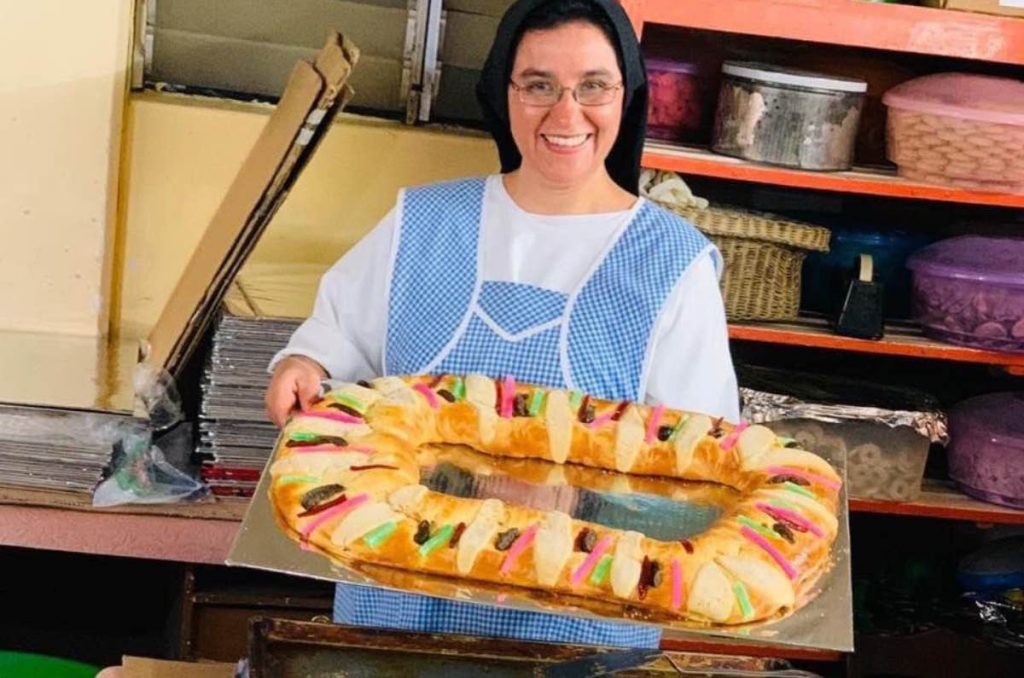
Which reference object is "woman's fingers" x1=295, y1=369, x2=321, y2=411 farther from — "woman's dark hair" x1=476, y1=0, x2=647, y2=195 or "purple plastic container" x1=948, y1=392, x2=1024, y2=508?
"purple plastic container" x1=948, y1=392, x2=1024, y2=508

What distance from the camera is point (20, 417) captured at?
2479mm

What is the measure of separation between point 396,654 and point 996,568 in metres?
1.81

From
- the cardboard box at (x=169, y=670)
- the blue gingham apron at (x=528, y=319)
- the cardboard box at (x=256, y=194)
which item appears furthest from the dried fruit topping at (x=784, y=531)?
the cardboard box at (x=256, y=194)

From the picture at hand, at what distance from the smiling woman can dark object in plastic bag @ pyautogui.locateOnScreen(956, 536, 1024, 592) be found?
127 cm


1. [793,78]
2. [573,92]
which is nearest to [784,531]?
[573,92]

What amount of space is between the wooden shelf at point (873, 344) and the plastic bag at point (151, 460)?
100 centimetres

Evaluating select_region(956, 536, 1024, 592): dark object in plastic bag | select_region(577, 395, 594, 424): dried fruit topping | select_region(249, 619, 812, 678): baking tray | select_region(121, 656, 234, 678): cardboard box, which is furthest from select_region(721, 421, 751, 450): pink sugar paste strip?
select_region(956, 536, 1024, 592): dark object in plastic bag

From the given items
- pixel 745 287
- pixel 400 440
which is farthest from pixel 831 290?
pixel 400 440

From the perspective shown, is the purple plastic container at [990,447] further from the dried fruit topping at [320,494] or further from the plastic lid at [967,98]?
the dried fruit topping at [320,494]

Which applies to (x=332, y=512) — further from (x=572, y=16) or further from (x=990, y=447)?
(x=990, y=447)

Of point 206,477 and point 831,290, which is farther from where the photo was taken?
point 831,290

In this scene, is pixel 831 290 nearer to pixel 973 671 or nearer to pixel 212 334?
pixel 973 671

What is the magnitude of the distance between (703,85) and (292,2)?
2.76ft

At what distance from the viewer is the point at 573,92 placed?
1.85 m
